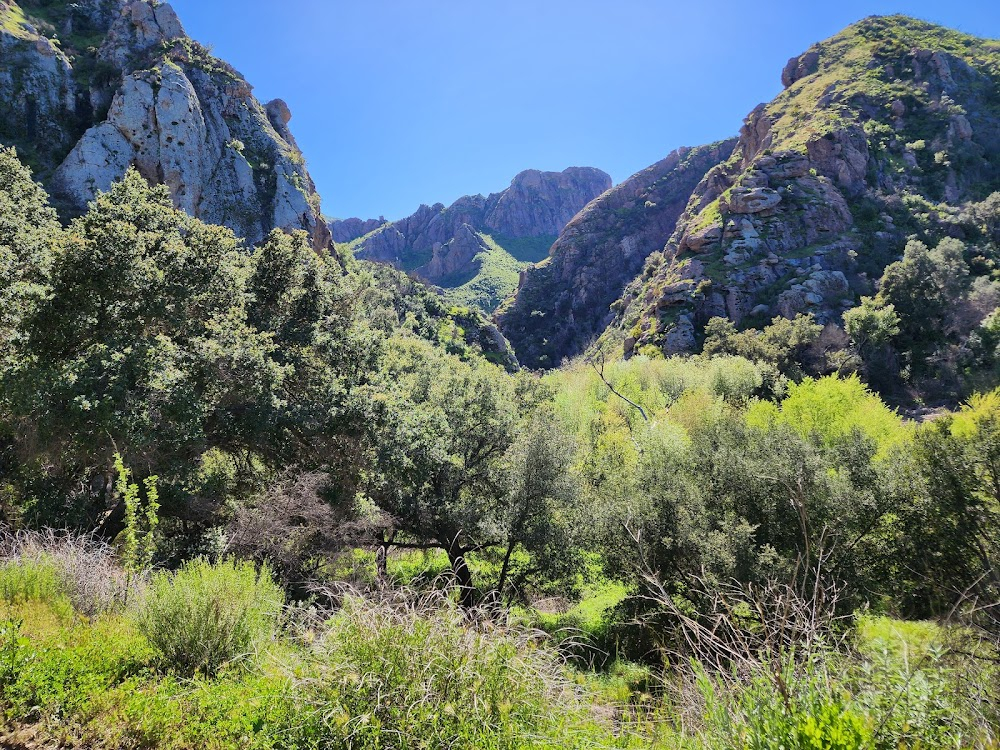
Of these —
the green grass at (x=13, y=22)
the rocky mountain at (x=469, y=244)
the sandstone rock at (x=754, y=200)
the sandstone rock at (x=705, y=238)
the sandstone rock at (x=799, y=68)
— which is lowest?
the sandstone rock at (x=705, y=238)

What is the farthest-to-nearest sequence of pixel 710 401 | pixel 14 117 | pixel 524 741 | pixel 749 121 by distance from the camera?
pixel 749 121 < pixel 14 117 < pixel 710 401 < pixel 524 741

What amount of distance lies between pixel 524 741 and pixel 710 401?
31.6 metres

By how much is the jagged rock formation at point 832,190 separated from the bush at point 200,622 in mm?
58480

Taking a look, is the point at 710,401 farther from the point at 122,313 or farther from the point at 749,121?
the point at 749,121

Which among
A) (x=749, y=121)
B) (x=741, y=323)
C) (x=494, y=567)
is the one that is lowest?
(x=494, y=567)

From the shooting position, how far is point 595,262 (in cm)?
11962

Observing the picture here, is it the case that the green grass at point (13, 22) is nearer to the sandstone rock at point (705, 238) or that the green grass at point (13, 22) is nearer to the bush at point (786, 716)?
the bush at point (786, 716)

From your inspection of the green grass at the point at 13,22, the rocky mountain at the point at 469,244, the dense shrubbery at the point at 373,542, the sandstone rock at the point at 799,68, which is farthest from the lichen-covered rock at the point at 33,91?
the sandstone rock at the point at 799,68

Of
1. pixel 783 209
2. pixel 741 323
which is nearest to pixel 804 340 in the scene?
pixel 741 323

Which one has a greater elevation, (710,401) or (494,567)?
(710,401)

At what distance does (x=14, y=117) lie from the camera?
3472 cm

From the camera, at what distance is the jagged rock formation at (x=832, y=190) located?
60.0m

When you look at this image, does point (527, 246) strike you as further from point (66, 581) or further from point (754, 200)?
point (66, 581)

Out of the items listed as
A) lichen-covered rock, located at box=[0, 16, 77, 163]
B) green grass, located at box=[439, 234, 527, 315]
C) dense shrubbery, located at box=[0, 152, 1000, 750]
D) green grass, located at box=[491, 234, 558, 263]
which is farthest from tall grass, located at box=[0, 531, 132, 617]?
green grass, located at box=[491, 234, 558, 263]
